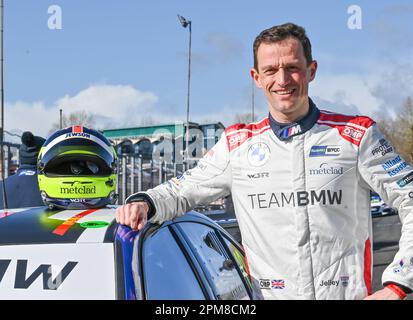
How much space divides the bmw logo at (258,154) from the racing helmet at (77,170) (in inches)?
55.1

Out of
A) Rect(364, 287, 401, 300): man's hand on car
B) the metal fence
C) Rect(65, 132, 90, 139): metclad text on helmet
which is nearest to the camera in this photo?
Rect(364, 287, 401, 300): man's hand on car

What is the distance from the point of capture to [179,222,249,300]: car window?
3.09 metres

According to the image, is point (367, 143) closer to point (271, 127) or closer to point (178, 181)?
point (271, 127)

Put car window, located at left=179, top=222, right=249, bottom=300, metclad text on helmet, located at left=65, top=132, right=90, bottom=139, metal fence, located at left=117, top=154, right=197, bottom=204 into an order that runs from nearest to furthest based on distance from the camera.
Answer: car window, located at left=179, top=222, right=249, bottom=300
metclad text on helmet, located at left=65, top=132, right=90, bottom=139
metal fence, located at left=117, top=154, right=197, bottom=204

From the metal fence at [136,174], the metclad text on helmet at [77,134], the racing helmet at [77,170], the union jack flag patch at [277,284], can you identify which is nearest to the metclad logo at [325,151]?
the union jack flag patch at [277,284]

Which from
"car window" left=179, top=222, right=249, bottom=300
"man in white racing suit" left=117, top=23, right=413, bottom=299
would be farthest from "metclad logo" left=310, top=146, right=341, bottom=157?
"car window" left=179, top=222, right=249, bottom=300

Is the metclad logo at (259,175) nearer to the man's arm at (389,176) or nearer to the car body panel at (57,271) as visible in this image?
the man's arm at (389,176)

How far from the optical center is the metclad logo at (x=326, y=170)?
7.48 ft

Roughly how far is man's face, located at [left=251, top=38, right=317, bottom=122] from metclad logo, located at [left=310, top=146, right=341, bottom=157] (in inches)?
5.8

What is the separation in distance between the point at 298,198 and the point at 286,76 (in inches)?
18.0

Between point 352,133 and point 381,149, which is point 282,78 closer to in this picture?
point 352,133

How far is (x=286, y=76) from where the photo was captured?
2.29 metres

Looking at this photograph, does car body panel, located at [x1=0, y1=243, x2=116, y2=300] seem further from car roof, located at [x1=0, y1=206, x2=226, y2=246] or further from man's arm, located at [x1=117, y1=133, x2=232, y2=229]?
man's arm, located at [x1=117, y1=133, x2=232, y2=229]

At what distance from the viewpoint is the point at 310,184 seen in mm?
2299
